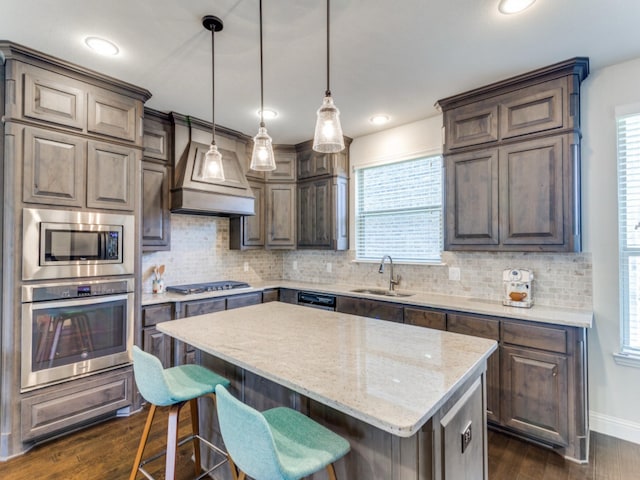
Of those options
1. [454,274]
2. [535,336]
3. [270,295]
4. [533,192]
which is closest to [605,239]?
[533,192]

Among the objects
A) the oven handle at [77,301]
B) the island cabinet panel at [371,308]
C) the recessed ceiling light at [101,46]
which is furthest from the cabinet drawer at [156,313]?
the recessed ceiling light at [101,46]

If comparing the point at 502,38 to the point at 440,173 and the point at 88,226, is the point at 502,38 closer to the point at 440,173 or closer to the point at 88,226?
the point at 440,173

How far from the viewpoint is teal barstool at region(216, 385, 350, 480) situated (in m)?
1.02

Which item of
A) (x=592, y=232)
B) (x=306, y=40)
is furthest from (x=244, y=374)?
(x=592, y=232)

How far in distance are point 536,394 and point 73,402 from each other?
3270mm

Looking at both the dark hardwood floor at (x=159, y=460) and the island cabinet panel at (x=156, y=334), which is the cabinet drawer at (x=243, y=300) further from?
the dark hardwood floor at (x=159, y=460)

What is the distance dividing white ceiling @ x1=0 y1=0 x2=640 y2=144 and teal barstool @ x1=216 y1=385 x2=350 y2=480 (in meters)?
1.97

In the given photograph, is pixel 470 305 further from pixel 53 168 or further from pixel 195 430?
pixel 53 168

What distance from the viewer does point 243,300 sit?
12.0 ft

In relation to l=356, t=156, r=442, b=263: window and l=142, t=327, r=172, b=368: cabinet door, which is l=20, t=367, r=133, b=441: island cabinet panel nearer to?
l=142, t=327, r=172, b=368: cabinet door

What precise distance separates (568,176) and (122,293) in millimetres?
3466

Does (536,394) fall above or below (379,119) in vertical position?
below

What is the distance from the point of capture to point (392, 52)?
2.25 metres

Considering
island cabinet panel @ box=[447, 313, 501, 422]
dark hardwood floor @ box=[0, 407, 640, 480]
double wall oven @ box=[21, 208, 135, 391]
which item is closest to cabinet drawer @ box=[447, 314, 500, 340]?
island cabinet panel @ box=[447, 313, 501, 422]
